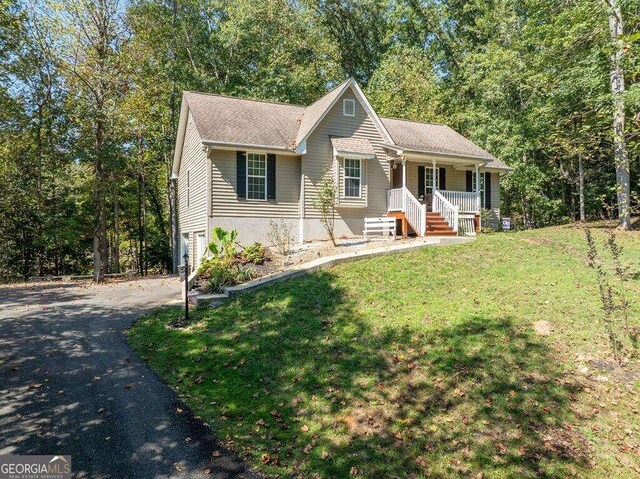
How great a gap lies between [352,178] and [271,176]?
3499 mm

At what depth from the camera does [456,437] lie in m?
4.46

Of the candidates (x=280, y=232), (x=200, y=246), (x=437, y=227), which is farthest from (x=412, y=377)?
(x=200, y=246)

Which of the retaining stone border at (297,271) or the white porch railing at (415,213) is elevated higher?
the white porch railing at (415,213)

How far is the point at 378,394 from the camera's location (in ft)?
17.3

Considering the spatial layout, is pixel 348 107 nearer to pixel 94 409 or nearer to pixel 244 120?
pixel 244 120

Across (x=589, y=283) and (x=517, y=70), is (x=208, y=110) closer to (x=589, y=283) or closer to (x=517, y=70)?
(x=589, y=283)

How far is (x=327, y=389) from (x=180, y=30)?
91.3 feet

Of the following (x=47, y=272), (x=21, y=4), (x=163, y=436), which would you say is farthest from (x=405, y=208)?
(x=47, y=272)

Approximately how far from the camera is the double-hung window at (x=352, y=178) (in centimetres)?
1631

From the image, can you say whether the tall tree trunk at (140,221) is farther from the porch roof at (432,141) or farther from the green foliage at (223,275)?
the porch roof at (432,141)

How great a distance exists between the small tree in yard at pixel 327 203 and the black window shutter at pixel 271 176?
6.10ft

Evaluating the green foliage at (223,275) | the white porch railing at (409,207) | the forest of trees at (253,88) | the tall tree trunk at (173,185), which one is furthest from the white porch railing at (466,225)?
the tall tree trunk at (173,185)

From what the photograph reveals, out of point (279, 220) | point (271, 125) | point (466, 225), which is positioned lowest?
point (466, 225)

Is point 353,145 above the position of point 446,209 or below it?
above
